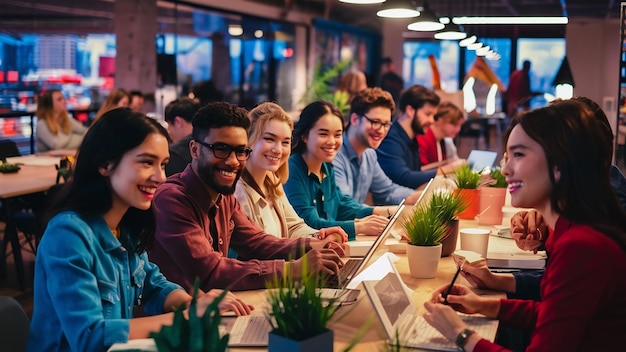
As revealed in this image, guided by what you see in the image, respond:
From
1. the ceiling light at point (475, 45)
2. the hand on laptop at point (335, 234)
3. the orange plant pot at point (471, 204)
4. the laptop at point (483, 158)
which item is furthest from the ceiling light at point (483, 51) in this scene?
the hand on laptop at point (335, 234)

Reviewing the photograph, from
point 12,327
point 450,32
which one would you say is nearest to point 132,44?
point 450,32

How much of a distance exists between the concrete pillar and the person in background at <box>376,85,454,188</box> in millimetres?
4843

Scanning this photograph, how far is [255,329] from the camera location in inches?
86.7

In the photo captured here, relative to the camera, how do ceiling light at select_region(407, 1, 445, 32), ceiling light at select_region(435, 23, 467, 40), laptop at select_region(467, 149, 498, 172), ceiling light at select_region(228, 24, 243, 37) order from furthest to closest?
ceiling light at select_region(228, 24, 243, 37), ceiling light at select_region(435, 23, 467, 40), ceiling light at select_region(407, 1, 445, 32), laptop at select_region(467, 149, 498, 172)

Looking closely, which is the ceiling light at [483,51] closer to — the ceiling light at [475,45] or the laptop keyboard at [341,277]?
the ceiling light at [475,45]

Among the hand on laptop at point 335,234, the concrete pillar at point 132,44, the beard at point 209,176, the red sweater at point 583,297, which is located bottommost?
the hand on laptop at point 335,234

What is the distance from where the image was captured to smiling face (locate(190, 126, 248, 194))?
113 inches

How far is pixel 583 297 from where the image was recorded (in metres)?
1.93

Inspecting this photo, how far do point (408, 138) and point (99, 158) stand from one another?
14.5 ft

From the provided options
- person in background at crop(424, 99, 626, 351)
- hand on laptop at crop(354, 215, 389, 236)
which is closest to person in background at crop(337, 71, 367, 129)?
hand on laptop at crop(354, 215, 389, 236)

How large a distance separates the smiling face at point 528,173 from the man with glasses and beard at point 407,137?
3.84m

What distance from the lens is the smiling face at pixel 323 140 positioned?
4176 mm

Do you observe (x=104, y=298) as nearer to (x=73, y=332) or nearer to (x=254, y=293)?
(x=73, y=332)

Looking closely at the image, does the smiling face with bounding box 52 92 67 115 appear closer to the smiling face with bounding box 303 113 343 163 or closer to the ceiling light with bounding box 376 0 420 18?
the ceiling light with bounding box 376 0 420 18
